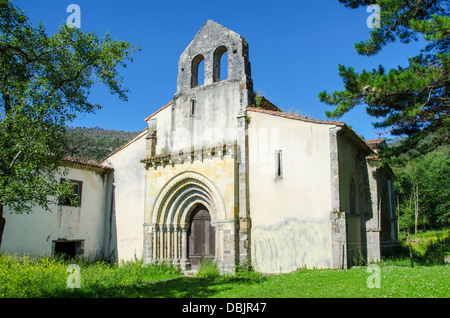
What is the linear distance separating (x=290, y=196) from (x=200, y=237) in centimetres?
467

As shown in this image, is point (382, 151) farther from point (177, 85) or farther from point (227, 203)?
point (177, 85)

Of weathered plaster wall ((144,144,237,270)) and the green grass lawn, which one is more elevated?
weathered plaster wall ((144,144,237,270))

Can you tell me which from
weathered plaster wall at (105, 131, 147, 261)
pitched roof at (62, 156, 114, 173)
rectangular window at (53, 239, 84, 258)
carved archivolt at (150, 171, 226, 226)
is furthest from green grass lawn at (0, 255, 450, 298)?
pitched roof at (62, 156, 114, 173)

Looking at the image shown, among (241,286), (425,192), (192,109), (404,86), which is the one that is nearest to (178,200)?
(192,109)

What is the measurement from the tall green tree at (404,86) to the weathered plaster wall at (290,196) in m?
2.35

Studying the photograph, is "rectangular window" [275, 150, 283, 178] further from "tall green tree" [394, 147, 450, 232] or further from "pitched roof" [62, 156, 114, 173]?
"tall green tree" [394, 147, 450, 232]

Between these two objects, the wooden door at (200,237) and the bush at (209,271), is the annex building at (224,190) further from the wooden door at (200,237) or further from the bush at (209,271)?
the bush at (209,271)

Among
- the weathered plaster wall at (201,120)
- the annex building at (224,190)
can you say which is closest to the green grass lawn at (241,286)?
the annex building at (224,190)

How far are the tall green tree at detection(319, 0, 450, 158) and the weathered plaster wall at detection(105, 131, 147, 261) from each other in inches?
379

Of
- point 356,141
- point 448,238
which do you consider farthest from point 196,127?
point 448,238

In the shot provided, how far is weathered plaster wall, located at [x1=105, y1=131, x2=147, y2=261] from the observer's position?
16.6 meters

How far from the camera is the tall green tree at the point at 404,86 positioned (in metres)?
9.51

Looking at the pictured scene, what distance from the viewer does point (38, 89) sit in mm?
9023

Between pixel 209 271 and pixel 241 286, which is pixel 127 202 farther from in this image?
pixel 241 286
